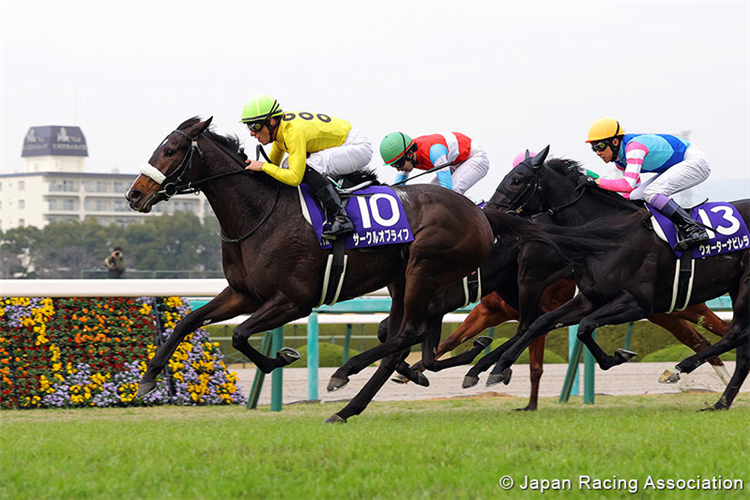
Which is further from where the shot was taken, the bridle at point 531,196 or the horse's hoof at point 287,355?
the bridle at point 531,196

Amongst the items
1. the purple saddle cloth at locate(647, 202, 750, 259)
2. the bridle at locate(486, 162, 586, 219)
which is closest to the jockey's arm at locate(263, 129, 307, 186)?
the bridle at locate(486, 162, 586, 219)

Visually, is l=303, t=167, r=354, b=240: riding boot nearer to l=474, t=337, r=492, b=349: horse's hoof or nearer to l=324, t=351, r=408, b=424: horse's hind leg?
l=324, t=351, r=408, b=424: horse's hind leg

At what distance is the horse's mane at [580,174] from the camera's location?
6879 millimetres

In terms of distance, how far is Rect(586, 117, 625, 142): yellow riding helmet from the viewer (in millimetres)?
6852

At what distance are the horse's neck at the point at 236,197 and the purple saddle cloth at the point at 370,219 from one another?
0.25m

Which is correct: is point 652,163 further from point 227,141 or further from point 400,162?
point 227,141

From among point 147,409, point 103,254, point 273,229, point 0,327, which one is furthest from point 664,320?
point 103,254

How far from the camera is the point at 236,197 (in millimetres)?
6043

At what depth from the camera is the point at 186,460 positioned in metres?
4.16

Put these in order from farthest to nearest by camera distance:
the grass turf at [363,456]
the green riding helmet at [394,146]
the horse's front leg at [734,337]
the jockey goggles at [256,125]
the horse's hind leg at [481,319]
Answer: the horse's hind leg at [481,319] → the green riding helmet at [394,146] → the horse's front leg at [734,337] → the jockey goggles at [256,125] → the grass turf at [363,456]

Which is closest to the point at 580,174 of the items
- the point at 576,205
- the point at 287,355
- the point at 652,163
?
the point at 576,205

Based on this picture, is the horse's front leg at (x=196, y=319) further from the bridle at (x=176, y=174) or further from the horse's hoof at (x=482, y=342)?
the horse's hoof at (x=482, y=342)

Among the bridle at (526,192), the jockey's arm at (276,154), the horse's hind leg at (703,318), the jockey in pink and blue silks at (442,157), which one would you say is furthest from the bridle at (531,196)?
the jockey's arm at (276,154)

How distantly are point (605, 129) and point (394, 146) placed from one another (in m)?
1.43
